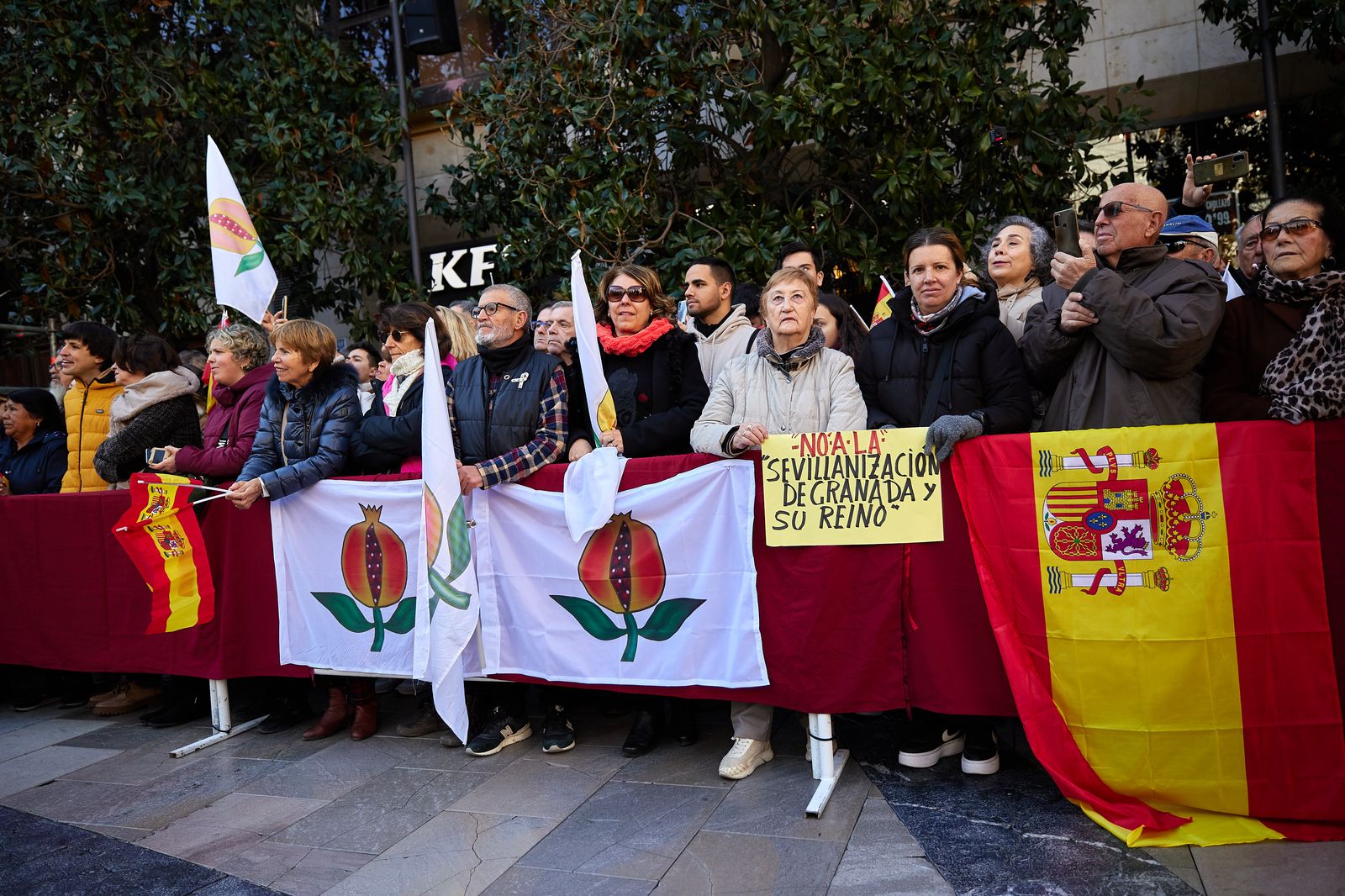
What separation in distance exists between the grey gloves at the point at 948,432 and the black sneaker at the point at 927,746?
1.28 metres

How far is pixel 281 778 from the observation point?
5.16 metres

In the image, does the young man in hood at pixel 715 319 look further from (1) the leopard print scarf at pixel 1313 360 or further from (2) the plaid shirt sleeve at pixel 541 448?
(1) the leopard print scarf at pixel 1313 360

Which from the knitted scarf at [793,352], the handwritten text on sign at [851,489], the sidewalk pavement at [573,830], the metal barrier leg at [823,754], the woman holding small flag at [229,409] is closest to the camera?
the sidewalk pavement at [573,830]

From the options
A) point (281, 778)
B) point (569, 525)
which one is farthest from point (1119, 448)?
point (281, 778)

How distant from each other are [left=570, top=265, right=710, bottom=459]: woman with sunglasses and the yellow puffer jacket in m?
3.70

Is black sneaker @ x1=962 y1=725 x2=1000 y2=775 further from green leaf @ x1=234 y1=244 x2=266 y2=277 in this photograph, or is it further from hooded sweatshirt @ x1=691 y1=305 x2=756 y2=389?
green leaf @ x1=234 y1=244 x2=266 y2=277

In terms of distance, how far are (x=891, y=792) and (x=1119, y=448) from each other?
5.59 feet

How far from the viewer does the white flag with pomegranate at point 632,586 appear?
4609 millimetres

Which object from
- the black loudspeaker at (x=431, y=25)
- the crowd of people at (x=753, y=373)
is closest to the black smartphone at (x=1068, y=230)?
the crowd of people at (x=753, y=373)

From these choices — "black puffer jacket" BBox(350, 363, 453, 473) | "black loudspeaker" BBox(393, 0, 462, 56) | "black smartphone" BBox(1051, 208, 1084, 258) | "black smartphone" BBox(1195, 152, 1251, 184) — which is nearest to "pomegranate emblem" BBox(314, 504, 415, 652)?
"black puffer jacket" BBox(350, 363, 453, 473)

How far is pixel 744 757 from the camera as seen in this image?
4.66m

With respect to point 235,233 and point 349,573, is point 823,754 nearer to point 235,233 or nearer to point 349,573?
point 349,573

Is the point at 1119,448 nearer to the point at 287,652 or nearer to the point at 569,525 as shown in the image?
the point at 569,525

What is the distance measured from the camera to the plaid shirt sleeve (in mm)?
5051
